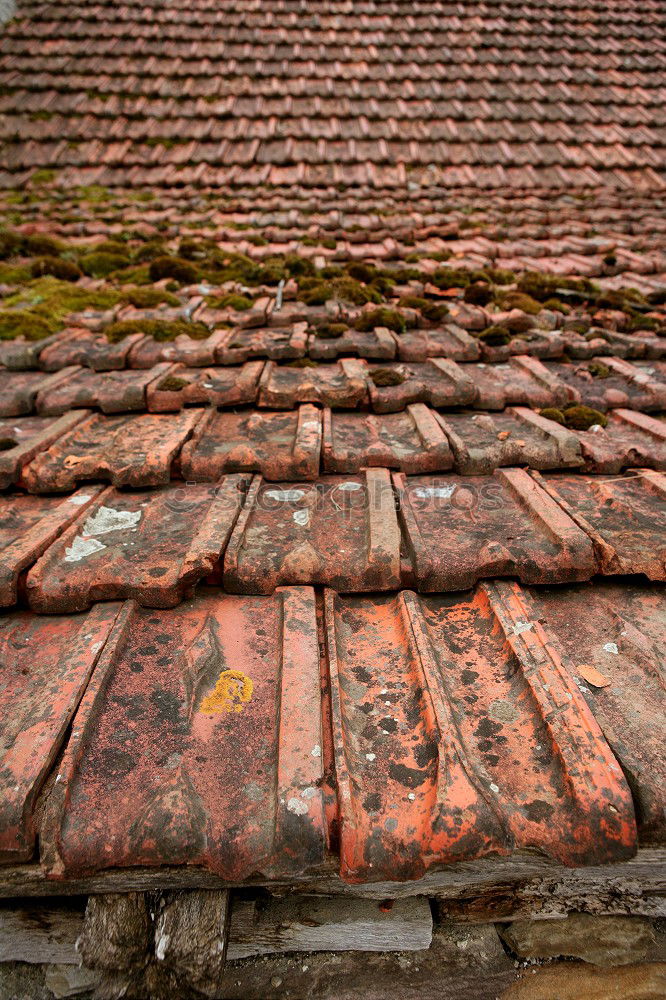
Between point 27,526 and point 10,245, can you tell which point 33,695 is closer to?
point 27,526

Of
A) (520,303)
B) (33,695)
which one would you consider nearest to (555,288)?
(520,303)

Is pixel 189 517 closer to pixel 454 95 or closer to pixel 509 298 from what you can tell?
pixel 509 298

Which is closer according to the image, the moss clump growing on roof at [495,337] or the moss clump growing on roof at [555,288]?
the moss clump growing on roof at [495,337]

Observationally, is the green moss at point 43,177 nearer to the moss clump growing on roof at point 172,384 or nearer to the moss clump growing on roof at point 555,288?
the moss clump growing on roof at point 172,384

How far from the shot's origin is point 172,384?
83.0 inches

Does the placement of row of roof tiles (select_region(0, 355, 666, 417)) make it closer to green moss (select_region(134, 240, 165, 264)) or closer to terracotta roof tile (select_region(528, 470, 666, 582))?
terracotta roof tile (select_region(528, 470, 666, 582))

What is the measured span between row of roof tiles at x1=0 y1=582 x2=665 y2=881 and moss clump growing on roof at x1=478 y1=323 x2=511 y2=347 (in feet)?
4.84

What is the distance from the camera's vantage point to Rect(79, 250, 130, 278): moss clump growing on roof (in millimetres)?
3334

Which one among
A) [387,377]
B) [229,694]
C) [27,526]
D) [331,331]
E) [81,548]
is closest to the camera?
[229,694]

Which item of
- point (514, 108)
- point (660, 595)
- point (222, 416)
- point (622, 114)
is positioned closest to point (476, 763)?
point (660, 595)

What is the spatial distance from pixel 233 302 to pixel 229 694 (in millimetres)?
2201

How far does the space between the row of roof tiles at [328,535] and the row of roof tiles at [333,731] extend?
0.22 ft

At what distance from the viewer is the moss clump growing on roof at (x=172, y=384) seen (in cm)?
210

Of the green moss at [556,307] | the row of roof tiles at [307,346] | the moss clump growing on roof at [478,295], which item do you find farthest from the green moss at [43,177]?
the green moss at [556,307]
